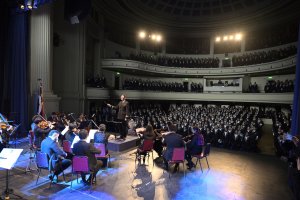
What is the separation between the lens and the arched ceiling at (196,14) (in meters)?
20.2

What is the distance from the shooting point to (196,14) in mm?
26203

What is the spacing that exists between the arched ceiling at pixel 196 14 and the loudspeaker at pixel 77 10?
30.8 ft

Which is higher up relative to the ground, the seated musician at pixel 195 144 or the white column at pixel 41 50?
the white column at pixel 41 50

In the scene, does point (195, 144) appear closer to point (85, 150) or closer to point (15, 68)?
point (85, 150)

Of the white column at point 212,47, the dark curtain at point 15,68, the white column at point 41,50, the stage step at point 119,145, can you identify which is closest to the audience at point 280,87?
the white column at point 212,47

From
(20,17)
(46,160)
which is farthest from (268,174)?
(20,17)

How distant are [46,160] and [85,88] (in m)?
11.0

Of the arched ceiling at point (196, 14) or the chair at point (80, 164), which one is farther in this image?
the arched ceiling at point (196, 14)

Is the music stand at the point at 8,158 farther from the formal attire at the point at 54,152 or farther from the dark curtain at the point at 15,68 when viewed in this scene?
the dark curtain at the point at 15,68

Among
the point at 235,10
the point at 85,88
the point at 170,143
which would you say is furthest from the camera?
the point at 235,10

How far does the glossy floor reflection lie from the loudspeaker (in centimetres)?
601

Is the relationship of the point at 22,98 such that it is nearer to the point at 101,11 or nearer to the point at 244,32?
the point at 101,11

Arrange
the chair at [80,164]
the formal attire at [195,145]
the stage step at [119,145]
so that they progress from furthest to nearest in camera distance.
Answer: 1. the stage step at [119,145]
2. the formal attire at [195,145]
3. the chair at [80,164]

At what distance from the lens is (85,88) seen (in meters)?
15.7
